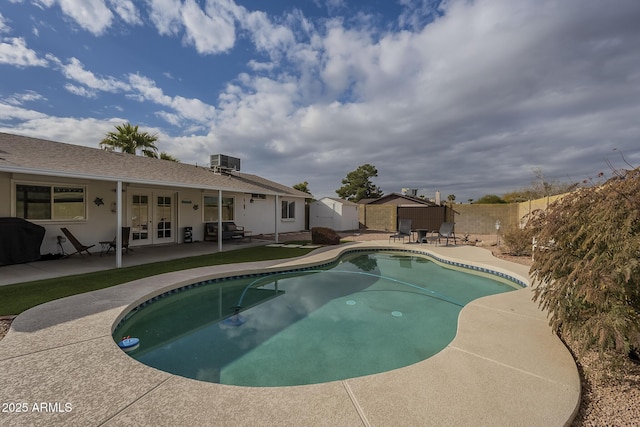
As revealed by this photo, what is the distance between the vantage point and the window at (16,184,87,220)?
28.5 ft

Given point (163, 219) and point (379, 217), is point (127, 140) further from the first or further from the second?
point (379, 217)

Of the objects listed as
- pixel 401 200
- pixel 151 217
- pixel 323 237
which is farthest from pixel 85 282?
pixel 401 200

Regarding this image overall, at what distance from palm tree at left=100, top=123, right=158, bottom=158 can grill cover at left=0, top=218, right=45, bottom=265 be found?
13.8m

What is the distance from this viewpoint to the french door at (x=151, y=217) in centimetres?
1172

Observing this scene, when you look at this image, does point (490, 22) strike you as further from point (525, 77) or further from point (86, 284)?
point (86, 284)

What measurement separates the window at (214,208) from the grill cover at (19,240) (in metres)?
6.54

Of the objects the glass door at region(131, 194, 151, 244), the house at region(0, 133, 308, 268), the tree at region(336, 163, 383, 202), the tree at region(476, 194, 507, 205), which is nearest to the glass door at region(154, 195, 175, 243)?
the house at region(0, 133, 308, 268)

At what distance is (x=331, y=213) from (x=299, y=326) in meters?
16.4

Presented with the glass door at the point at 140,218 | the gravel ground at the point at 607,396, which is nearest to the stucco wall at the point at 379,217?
the glass door at the point at 140,218

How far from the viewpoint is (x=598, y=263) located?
9.35 ft

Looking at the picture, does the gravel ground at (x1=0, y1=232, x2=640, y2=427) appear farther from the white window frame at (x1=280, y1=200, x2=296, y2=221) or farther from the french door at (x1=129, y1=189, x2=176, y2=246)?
the white window frame at (x1=280, y1=200, x2=296, y2=221)

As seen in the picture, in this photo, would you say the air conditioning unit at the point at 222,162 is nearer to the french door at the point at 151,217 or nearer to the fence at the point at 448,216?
the french door at the point at 151,217

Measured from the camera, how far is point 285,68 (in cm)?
1286

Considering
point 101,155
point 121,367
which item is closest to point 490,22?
point 121,367
